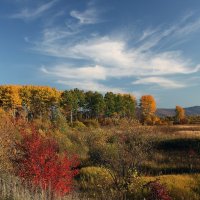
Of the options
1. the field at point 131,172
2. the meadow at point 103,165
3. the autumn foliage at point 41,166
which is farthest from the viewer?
the field at point 131,172

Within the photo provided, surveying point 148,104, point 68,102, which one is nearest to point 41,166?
point 68,102

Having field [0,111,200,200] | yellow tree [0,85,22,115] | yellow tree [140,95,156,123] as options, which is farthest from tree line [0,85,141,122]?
field [0,111,200,200]

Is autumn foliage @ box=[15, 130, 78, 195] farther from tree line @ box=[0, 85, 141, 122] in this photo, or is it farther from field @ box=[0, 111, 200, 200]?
tree line @ box=[0, 85, 141, 122]

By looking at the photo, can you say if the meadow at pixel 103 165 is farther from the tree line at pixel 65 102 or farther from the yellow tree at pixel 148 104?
the yellow tree at pixel 148 104

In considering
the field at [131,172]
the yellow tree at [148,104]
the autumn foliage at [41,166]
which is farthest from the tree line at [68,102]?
the autumn foliage at [41,166]

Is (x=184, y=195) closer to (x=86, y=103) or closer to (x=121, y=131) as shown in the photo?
(x=121, y=131)

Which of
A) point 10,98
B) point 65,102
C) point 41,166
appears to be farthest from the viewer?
point 65,102

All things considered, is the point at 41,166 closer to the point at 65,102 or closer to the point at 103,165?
the point at 103,165

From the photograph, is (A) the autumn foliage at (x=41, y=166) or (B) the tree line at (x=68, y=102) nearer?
(A) the autumn foliage at (x=41, y=166)

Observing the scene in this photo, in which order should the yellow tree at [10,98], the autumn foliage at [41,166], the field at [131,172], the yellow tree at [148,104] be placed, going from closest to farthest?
the autumn foliage at [41,166] < the field at [131,172] < the yellow tree at [10,98] < the yellow tree at [148,104]

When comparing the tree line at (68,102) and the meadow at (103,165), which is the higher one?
the tree line at (68,102)

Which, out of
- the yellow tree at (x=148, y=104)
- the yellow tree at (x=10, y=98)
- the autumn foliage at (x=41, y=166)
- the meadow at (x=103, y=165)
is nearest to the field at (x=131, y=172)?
the meadow at (x=103, y=165)

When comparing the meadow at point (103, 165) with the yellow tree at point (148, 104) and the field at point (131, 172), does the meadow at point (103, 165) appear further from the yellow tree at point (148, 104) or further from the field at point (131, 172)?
the yellow tree at point (148, 104)

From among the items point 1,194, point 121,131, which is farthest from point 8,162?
point 1,194
